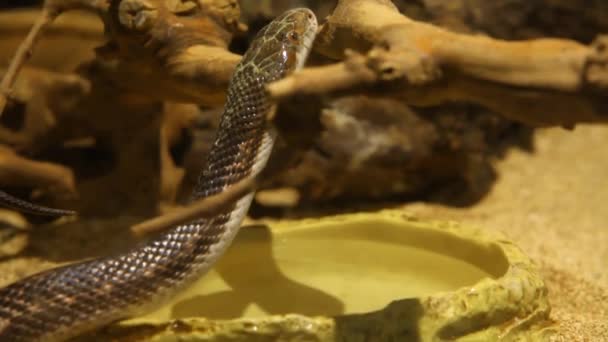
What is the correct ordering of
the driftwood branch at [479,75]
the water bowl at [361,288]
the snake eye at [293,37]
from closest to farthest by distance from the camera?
the driftwood branch at [479,75] → the water bowl at [361,288] → the snake eye at [293,37]

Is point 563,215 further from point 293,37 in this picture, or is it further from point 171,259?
point 171,259

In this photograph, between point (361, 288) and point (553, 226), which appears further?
point (553, 226)

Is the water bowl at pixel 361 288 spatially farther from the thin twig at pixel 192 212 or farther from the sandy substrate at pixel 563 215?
the thin twig at pixel 192 212

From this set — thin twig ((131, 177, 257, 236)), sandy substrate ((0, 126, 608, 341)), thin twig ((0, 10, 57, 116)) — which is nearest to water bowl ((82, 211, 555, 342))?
sandy substrate ((0, 126, 608, 341))

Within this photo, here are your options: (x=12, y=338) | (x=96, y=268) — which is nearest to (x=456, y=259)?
(x=96, y=268)

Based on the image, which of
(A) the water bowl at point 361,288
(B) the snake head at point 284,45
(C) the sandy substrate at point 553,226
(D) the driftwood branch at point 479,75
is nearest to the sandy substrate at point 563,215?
(C) the sandy substrate at point 553,226

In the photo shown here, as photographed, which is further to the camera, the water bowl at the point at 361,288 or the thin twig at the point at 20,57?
the thin twig at the point at 20,57

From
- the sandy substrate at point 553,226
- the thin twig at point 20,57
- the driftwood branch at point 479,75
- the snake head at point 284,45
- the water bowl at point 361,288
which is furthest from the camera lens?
the sandy substrate at point 553,226

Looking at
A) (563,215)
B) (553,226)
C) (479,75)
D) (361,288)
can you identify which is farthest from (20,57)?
(563,215)
